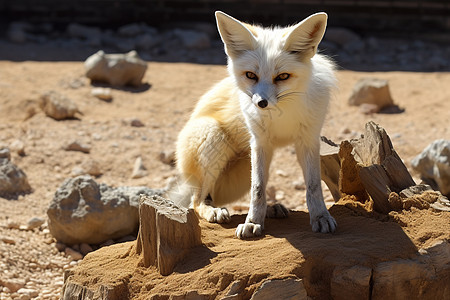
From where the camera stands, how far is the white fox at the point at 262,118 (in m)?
3.98

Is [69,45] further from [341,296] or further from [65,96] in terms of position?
[341,296]

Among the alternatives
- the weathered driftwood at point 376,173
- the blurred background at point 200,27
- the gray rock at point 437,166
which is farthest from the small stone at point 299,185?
the blurred background at point 200,27

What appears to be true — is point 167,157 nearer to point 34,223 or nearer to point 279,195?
point 279,195

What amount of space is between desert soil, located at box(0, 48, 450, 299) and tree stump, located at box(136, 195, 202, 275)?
573 millimetres

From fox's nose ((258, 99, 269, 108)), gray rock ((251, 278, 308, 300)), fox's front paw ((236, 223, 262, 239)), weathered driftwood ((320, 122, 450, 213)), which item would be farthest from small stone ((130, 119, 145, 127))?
gray rock ((251, 278, 308, 300))

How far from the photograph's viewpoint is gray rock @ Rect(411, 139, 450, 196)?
20.5 feet

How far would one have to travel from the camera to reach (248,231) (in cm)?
403

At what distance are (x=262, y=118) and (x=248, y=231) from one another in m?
0.78

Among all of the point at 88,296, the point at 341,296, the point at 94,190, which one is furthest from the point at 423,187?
the point at 94,190

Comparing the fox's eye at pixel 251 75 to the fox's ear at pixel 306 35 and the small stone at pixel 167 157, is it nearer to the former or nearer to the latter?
the fox's ear at pixel 306 35

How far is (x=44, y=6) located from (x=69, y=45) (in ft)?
5.75

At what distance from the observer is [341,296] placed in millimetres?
3471

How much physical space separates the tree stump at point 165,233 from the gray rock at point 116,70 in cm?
648

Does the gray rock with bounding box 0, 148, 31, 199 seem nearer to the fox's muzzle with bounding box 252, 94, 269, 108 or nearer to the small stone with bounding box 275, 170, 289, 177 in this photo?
the small stone with bounding box 275, 170, 289, 177
